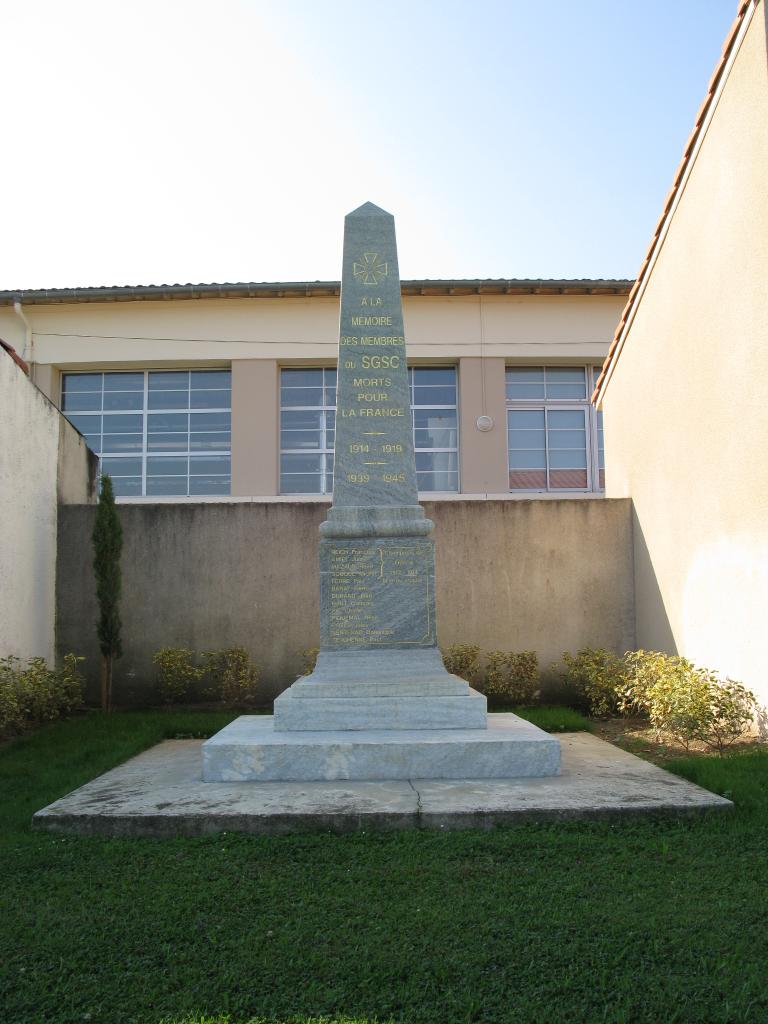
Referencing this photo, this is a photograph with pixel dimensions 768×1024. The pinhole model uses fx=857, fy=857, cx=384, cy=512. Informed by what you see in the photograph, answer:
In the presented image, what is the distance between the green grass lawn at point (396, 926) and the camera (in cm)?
281

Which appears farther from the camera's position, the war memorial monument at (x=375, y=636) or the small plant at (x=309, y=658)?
the small plant at (x=309, y=658)

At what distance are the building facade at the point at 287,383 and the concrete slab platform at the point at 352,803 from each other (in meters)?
10.0

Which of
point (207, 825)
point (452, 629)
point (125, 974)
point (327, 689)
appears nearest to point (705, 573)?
point (452, 629)

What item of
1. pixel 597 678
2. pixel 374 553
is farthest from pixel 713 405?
pixel 374 553

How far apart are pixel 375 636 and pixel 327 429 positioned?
947 cm

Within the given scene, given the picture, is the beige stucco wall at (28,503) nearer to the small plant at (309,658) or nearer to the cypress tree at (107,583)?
the cypress tree at (107,583)

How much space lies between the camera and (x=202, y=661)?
985 cm

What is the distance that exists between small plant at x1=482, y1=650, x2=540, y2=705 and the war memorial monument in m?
2.40

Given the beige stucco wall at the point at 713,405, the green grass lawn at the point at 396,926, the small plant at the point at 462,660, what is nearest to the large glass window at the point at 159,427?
the small plant at the point at 462,660

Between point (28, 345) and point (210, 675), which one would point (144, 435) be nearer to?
point (28, 345)

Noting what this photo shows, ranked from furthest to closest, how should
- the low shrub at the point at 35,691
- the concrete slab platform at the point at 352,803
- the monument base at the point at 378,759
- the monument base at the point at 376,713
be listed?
1. the low shrub at the point at 35,691
2. the monument base at the point at 376,713
3. the monument base at the point at 378,759
4. the concrete slab platform at the point at 352,803

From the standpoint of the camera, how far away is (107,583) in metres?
9.34

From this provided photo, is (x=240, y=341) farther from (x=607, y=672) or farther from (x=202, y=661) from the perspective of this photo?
(x=607, y=672)

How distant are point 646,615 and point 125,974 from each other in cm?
762
